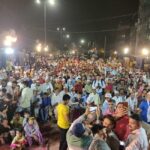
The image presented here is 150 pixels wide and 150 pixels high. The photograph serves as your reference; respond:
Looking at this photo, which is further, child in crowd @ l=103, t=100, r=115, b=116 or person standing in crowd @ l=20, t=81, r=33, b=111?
person standing in crowd @ l=20, t=81, r=33, b=111

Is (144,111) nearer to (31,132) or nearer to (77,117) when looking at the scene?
(77,117)

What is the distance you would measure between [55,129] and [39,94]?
2024 millimetres

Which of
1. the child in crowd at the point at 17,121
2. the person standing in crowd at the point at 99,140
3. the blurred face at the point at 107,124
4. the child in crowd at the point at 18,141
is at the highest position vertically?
the blurred face at the point at 107,124

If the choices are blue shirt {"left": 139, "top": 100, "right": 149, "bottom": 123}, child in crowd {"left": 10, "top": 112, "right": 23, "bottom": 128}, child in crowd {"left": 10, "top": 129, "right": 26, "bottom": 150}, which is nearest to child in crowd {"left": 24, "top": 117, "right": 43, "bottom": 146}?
child in crowd {"left": 10, "top": 129, "right": 26, "bottom": 150}

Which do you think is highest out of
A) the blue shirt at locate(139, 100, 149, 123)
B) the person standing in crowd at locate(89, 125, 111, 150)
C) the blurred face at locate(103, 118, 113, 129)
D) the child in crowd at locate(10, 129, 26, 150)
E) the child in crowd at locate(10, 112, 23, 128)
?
the blurred face at locate(103, 118, 113, 129)

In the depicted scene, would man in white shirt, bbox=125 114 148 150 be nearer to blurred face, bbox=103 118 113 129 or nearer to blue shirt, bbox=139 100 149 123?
blurred face, bbox=103 118 113 129

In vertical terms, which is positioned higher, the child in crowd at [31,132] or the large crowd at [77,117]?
the large crowd at [77,117]

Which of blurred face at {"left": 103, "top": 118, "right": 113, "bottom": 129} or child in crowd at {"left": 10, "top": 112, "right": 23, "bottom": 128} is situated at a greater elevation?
blurred face at {"left": 103, "top": 118, "right": 113, "bottom": 129}

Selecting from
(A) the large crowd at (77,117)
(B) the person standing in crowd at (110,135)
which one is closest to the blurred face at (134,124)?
(A) the large crowd at (77,117)

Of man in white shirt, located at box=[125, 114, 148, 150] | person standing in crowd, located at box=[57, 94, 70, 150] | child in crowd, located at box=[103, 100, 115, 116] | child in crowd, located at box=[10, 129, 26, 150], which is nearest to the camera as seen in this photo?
man in white shirt, located at box=[125, 114, 148, 150]

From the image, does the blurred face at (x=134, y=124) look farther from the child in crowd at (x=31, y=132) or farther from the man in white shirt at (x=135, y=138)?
A: the child in crowd at (x=31, y=132)

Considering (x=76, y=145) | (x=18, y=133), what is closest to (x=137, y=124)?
(x=76, y=145)

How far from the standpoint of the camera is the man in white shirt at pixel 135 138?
210 inches

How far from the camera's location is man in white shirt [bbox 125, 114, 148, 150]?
17.5ft
